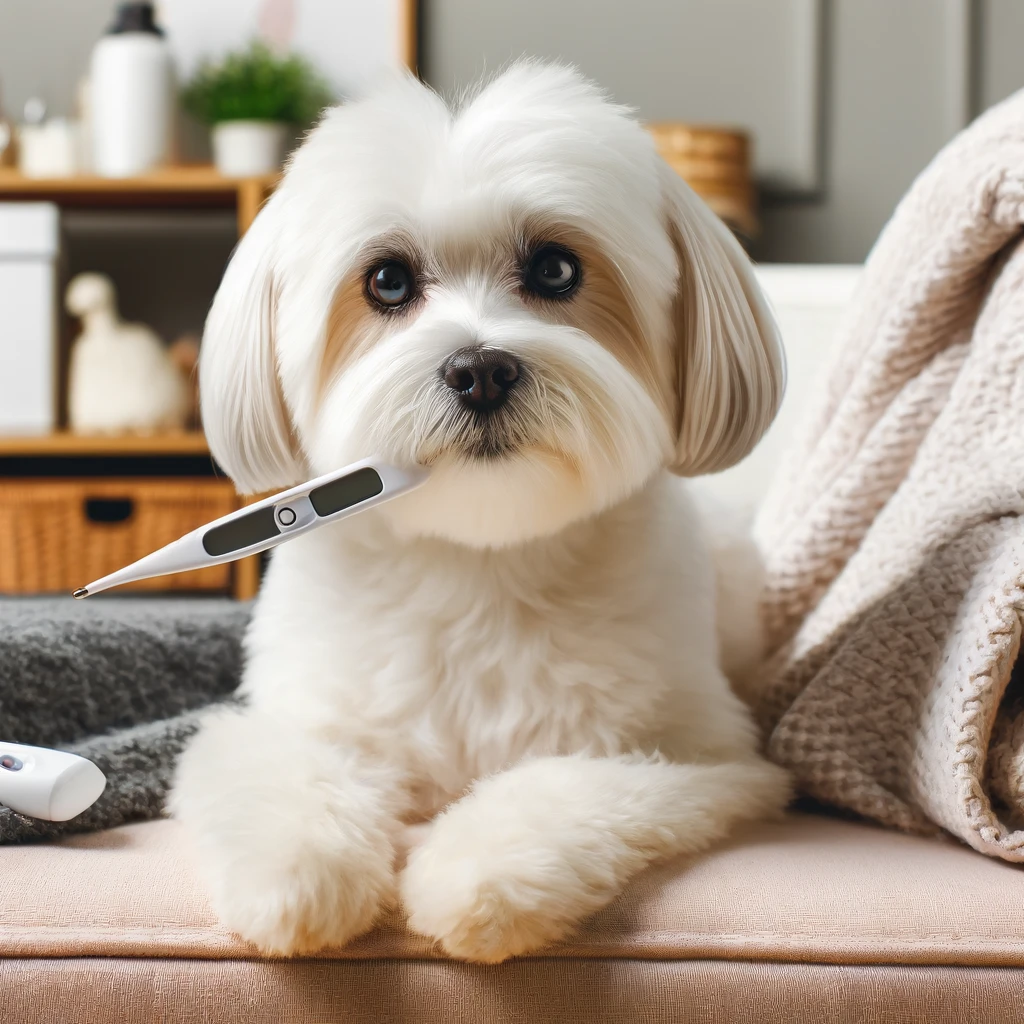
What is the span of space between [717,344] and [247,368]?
45cm

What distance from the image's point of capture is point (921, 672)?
108 centimetres

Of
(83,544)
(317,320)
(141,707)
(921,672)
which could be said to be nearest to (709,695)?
(921,672)

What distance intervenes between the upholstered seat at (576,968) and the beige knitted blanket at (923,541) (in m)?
0.16

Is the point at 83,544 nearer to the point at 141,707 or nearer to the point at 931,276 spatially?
the point at 141,707

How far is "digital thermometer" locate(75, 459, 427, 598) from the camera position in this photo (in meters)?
0.94

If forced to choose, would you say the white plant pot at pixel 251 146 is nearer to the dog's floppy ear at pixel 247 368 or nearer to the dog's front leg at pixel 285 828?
the dog's floppy ear at pixel 247 368

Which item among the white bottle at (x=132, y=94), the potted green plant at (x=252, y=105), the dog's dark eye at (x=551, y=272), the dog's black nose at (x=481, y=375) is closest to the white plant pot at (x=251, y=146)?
the potted green plant at (x=252, y=105)

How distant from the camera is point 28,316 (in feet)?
9.41

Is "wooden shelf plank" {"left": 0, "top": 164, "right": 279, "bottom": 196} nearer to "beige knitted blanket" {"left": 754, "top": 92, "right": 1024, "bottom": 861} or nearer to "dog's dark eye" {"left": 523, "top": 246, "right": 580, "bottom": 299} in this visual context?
"beige knitted blanket" {"left": 754, "top": 92, "right": 1024, "bottom": 861}

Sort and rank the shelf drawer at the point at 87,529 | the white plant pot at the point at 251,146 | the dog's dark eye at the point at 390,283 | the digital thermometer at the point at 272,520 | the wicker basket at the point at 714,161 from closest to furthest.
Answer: the digital thermometer at the point at 272,520 < the dog's dark eye at the point at 390,283 < the shelf drawer at the point at 87,529 < the wicker basket at the point at 714,161 < the white plant pot at the point at 251,146

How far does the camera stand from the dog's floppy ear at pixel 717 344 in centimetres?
112

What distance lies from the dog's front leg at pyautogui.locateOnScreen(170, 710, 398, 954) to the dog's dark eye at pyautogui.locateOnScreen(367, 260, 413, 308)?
420 millimetres

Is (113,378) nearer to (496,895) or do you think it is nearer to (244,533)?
(244,533)

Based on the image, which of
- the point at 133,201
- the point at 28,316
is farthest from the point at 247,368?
the point at 133,201
